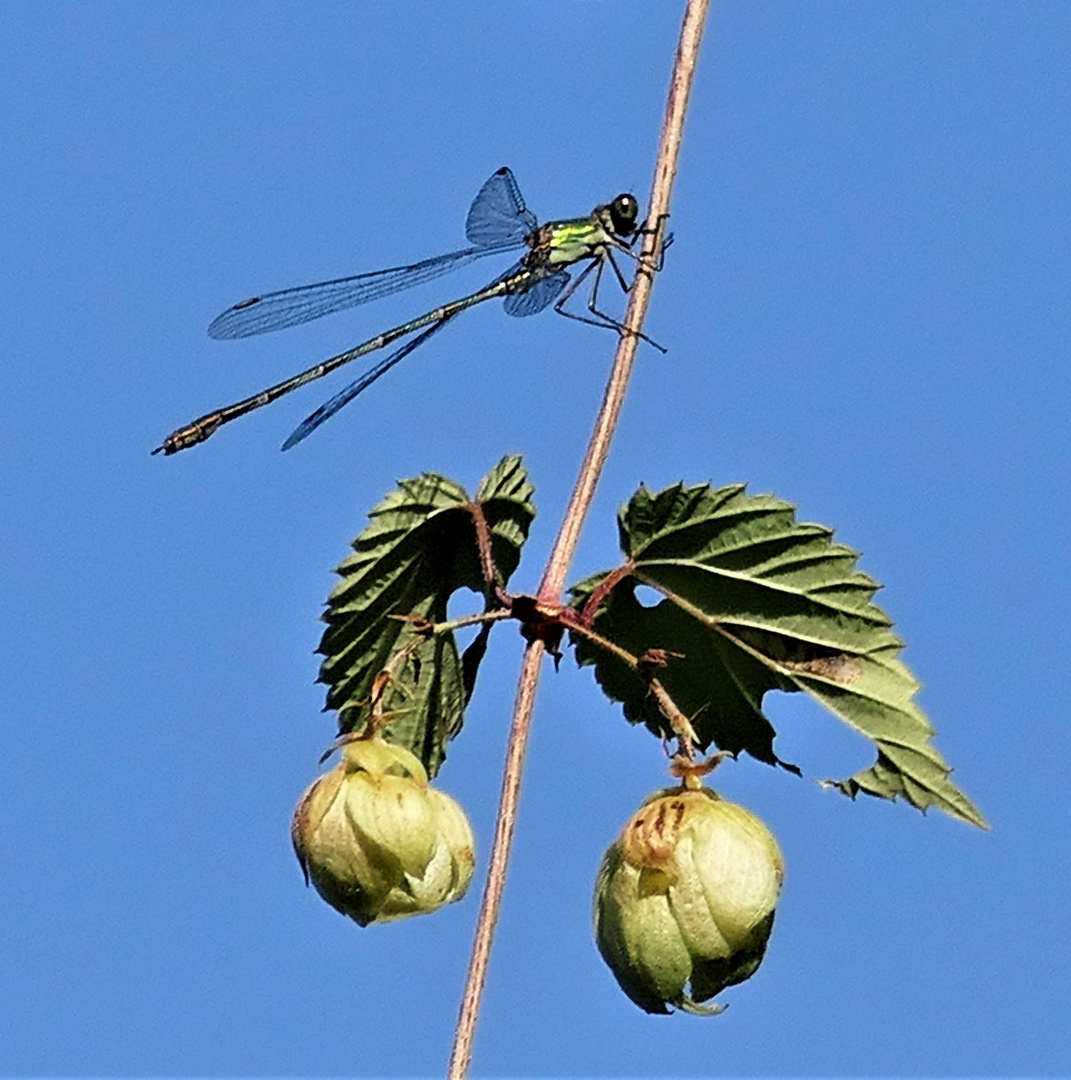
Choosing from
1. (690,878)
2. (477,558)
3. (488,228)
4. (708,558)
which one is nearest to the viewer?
(690,878)

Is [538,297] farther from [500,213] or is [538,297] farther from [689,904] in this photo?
[689,904]

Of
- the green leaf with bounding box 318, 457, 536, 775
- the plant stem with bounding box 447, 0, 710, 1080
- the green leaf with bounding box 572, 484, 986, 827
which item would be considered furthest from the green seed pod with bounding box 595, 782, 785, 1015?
the green leaf with bounding box 318, 457, 536, 775

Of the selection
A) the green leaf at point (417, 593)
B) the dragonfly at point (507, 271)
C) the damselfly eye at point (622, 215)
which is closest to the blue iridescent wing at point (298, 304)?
the dragonfly at point (507, 271)

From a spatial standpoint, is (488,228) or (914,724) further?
(488,228)

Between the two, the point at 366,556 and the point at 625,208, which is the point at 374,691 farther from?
the point at 625,208

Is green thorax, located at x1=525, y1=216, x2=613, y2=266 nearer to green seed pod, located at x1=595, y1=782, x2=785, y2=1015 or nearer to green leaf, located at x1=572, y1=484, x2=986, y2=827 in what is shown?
green leaf, located at x1=572, y1=484, x2=986, y2=827

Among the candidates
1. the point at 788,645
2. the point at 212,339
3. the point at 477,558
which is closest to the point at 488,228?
the point at 212,339

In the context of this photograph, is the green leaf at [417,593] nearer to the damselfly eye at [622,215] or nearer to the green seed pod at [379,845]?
the green seed pod at [379,845]
